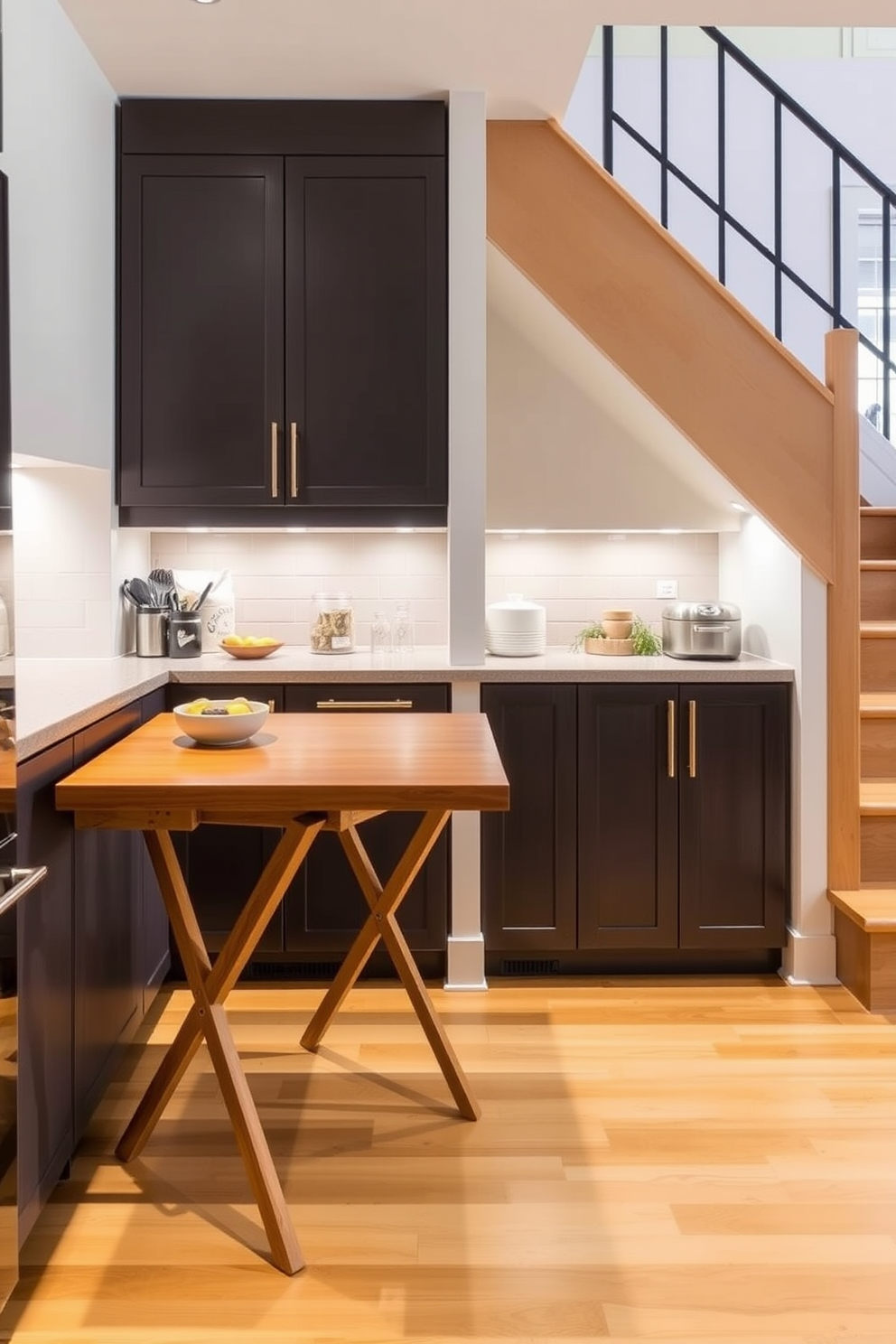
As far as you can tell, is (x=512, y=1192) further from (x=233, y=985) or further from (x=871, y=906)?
(x=871, y=906)

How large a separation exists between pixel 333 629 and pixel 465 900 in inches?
41.4

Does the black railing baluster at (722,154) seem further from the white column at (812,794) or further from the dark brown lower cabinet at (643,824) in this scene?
the dark brown lower cabinet at (643,824)

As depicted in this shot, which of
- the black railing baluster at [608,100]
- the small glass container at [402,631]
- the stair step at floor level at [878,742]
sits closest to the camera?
the stair step at floor level at [878,742]

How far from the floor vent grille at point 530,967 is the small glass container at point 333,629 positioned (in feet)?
3.99

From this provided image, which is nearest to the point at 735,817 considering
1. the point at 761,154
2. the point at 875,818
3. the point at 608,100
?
the point at 875,818

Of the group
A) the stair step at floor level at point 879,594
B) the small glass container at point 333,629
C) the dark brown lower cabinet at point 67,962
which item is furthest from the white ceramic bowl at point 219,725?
the stair step at floor level at point 879,594

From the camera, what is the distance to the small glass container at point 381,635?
4.24m

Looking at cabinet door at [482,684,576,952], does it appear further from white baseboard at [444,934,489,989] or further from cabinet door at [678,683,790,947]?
cabinet door at [678,683,790,947]

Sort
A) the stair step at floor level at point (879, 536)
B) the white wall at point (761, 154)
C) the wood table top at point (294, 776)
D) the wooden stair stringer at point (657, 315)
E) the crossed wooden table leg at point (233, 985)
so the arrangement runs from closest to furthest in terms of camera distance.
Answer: the wood table top at point (294, 776) → the crossed wooden table leg at point (233, 985) → the wooden stair stringer at point (657, 315) → the stair step at floor level at point (879, 536) → the white wall at point (761, 154)

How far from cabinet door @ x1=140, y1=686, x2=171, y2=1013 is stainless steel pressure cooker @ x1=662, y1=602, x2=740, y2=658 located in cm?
175

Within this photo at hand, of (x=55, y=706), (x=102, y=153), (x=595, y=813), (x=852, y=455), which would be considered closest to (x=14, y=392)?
(x=55, y=706)

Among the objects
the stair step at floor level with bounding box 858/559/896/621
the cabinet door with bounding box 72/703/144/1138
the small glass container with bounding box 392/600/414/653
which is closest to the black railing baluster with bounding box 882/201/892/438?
the stair step at floor level with bounding box 858/559/896/621

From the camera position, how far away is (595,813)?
12.6 feet

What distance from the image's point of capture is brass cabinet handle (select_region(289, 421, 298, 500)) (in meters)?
Result: 3.96
